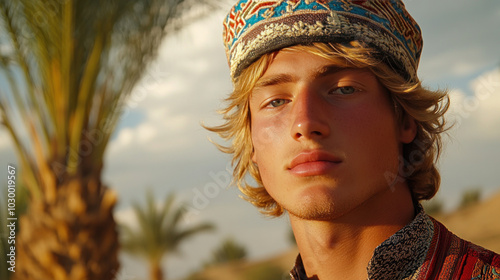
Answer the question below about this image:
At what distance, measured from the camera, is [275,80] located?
2332 mm

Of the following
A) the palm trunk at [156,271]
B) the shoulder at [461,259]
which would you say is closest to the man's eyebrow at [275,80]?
the shoulder at [461,259]

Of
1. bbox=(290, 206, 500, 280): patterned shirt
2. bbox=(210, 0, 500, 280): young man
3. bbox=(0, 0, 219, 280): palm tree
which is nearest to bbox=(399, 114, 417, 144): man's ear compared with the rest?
bbox=(210, 0, 500, 280): young man

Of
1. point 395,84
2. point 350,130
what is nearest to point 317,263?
point 350,130

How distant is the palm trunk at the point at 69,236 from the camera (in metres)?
6.64

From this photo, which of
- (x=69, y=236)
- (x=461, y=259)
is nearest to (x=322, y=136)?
(x=461, y=259)

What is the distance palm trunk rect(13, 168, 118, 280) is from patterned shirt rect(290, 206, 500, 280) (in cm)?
531

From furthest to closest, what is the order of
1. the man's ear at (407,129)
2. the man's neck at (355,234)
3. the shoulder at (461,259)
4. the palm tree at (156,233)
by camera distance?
the palm tree at (156,233)
the man's ear at (407,129)
the man's neck at (355,234)
the shoulder at (461,259)

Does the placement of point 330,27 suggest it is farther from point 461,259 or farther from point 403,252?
point 461,259

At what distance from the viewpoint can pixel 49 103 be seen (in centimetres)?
742

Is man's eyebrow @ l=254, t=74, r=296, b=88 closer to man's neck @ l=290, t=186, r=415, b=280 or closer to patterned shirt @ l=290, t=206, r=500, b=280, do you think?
man's neck @ l=290, t=186, r=415, b=280

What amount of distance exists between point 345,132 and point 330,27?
44cm

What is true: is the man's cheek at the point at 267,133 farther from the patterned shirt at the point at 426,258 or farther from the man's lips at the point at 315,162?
the patterned shirt at the point at 426,258

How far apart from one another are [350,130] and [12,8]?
220 inches

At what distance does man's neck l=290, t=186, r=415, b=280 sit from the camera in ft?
7.26
